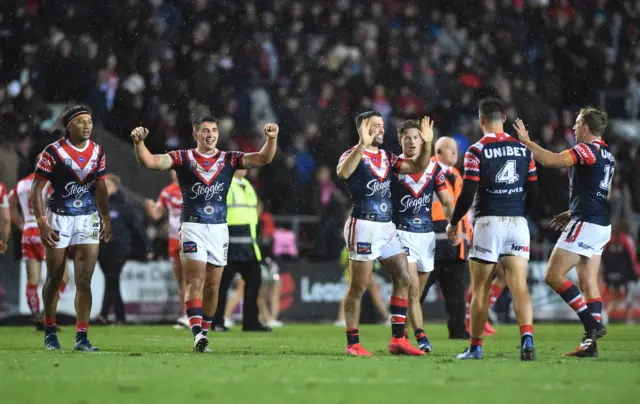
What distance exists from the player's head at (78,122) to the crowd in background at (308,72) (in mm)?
7728

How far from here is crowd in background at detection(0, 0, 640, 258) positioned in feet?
63.8

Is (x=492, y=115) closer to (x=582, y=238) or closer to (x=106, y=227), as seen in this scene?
(x=582, y=238)

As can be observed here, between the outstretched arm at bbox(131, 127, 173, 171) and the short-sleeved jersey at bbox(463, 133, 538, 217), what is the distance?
2.89m

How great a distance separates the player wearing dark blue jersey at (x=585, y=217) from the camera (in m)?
9.59

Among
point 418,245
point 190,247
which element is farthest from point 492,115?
point 190,247

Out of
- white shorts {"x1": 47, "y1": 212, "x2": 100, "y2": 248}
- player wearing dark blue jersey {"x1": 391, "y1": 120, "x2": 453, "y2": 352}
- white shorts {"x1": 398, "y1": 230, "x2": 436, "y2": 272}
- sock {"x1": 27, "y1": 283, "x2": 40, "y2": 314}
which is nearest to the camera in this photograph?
white shorts {"x1": 47, "y1": 212, "x2": 100, "y2": 248}

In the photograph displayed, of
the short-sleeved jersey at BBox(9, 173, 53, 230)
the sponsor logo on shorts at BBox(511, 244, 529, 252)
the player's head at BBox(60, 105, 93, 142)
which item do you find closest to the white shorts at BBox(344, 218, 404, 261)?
the sponsor logo on shorts at BBox(511, 244, 529, 252)

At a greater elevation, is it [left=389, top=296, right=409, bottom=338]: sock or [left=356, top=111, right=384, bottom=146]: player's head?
[left=356, top=111, right=384, bottom=146]: player's head

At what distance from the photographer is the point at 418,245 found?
36.0 feet

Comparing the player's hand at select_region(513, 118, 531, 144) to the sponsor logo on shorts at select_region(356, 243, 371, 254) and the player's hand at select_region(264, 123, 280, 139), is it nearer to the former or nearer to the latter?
the sponsor logo on shorts at select_region(356, 243, 371, 254)

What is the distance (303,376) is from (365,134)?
283 centimetres

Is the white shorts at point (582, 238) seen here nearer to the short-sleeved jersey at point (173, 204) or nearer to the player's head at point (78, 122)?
the player's head at point (78, 122)

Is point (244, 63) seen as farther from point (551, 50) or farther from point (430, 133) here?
point (430, 133)

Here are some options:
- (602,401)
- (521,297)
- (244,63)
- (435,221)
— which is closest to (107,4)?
(244,63)
